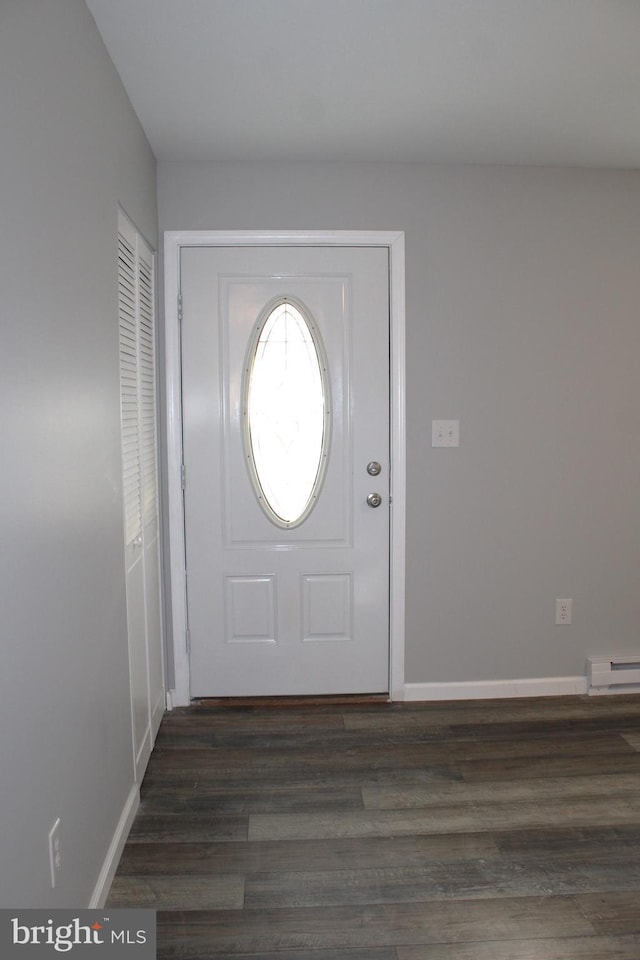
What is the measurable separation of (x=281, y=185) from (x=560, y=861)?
2748mm

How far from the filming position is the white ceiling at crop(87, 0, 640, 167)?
6.06 ft

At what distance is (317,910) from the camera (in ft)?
5.98

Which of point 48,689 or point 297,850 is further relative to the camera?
point 297,850

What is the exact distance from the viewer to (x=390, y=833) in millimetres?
2158

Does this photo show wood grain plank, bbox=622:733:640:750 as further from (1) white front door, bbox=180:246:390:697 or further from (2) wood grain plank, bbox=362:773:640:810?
(1) white front door, bbox=180:246:390:697

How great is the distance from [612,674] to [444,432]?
142 centimetres

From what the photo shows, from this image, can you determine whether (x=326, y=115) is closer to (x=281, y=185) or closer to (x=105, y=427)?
(x=281, y=185)

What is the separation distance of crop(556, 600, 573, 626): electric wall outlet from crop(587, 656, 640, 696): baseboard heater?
24 centimetres

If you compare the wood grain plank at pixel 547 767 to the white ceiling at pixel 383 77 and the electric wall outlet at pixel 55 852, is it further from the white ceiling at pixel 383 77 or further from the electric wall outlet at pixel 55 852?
the white ceiling at pixel 383 77

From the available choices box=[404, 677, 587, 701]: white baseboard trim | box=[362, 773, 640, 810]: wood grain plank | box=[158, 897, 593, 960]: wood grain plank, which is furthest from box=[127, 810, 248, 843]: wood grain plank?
box=[404, 677, 587, 701]: white baseboard trim

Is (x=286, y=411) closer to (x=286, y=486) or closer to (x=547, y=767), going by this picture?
(x=286, y=486)

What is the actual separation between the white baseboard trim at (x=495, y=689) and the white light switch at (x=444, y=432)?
1136mm

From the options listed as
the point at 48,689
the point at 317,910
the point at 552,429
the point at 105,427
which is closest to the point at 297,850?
the point at 317,910

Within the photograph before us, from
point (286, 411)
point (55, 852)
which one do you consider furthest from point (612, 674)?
point (55, 852)
